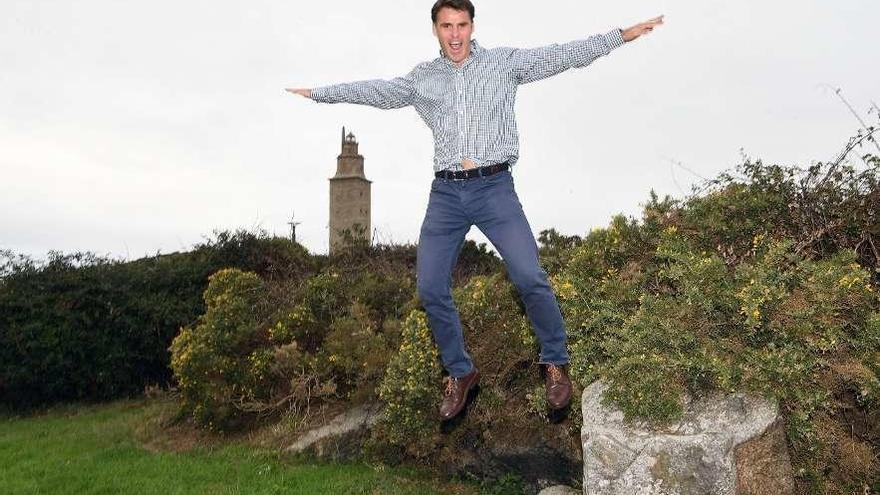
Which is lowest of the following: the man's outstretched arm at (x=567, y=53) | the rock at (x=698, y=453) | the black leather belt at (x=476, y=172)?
the rock at (x=698, y=453)

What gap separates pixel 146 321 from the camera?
577 inches

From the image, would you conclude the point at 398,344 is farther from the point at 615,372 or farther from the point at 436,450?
the point at 615,372

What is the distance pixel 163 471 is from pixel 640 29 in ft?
24.4

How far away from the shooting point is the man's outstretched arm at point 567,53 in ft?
19.6

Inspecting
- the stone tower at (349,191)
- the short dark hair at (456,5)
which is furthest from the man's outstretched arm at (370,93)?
the stone tower at (349,191)

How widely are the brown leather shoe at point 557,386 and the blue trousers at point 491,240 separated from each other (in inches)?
3.1

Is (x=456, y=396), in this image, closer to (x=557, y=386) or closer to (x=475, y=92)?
(x=557, y=386)

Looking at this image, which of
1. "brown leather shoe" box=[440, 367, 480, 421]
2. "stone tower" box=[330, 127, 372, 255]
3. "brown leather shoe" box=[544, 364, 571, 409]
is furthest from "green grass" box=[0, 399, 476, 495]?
"stone tower" box=[330, 127, 372, 255]

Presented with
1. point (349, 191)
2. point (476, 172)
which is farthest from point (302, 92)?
point (349, 191)

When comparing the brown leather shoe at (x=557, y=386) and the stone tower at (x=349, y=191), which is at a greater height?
the stone tower at (x=349, y=191)

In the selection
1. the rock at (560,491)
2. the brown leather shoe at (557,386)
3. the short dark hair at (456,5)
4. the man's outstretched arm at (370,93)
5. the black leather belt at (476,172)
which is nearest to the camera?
the black leather belt at (476,172)

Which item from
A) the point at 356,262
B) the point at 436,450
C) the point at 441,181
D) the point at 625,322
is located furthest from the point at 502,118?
the point at 356,262

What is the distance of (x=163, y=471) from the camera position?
31.3ft

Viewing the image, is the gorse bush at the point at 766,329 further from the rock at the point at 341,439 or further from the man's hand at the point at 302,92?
the rock at the point at 341,439
